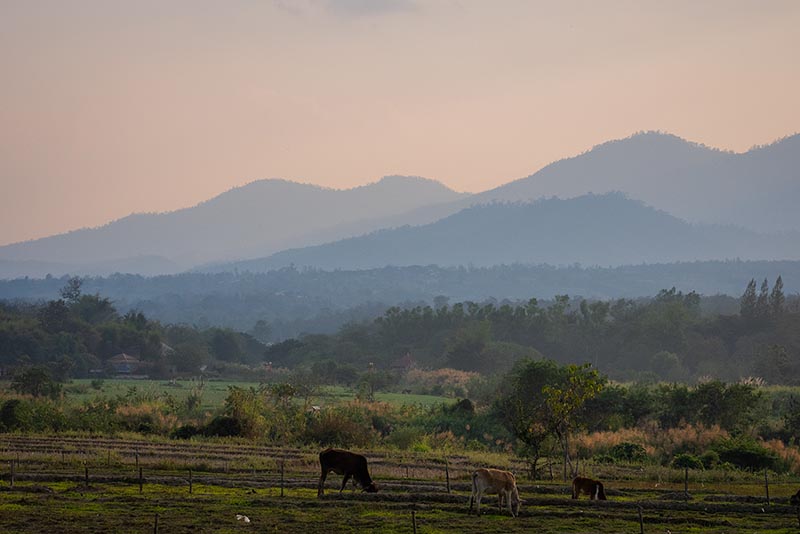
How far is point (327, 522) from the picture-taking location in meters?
25.4

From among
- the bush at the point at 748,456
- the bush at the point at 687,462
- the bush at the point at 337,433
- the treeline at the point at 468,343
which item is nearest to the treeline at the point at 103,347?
the treeline at the point at 468,343

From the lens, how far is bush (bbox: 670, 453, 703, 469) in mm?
43031

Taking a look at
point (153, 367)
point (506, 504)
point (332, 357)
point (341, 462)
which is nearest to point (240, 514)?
point (341, 462)

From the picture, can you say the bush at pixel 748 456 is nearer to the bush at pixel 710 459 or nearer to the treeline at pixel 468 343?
the bush at pixel 710 459

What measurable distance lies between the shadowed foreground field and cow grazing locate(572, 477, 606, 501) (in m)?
0.31

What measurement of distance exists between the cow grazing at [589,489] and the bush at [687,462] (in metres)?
13.9

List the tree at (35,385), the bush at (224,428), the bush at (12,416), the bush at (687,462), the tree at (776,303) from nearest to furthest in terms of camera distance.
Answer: the bush at (687,462) → the bush at (12,416) → the bush at (224,428) → the tree at (35,385) → the tree at (776,303)

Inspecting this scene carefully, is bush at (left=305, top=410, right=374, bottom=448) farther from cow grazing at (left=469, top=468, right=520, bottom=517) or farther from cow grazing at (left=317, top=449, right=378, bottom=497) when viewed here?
cow grazing at (left=469, top=468, right=520, bottom=517)

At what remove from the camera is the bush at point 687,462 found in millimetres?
43031

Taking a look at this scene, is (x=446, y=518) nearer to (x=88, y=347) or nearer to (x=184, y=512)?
(x=184, y=512)

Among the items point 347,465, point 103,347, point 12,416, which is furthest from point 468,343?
point 347,465

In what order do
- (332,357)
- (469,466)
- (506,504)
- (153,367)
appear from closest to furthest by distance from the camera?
(506,504) < (469,466) < (153,367) < (332,357)

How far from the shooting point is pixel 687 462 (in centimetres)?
4338

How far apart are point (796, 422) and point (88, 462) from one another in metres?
35.7
